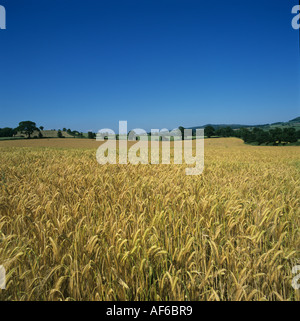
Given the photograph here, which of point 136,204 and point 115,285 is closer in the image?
point 115,285

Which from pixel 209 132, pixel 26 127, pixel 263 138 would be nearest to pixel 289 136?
pixel 263 138

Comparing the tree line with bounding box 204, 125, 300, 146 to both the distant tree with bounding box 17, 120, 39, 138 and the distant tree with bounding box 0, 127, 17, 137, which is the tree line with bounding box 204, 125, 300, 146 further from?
the distant tree with bounding box 0, 127, 17, 137

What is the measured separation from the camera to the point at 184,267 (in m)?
1.69

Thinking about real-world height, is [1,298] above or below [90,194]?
below

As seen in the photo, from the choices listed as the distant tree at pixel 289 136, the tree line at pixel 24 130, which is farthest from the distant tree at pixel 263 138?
the tree line at pixel 24 130

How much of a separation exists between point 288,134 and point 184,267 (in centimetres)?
6142

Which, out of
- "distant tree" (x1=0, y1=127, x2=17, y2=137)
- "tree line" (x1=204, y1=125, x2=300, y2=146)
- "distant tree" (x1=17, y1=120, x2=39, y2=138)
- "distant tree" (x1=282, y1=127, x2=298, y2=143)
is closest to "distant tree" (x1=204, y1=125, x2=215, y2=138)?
"tree line" (x1=204, y1=125, x2=300, y2=146)

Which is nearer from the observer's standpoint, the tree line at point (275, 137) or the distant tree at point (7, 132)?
the tree line at point (275, 137)

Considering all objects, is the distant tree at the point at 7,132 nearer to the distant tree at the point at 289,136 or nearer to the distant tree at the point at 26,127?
the distant tree at the point at 26,127

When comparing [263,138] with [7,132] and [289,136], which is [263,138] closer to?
[289,136]
